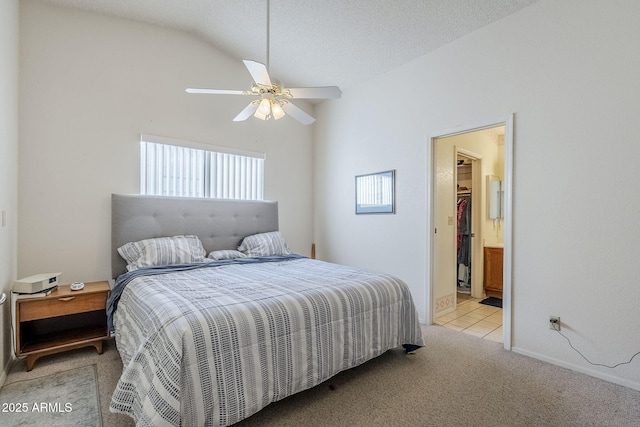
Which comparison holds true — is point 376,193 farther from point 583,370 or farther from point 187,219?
point 583,370

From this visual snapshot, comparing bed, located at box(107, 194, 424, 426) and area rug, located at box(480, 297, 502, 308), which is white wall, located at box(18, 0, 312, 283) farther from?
area rug, located at box(480, 297, 502, 308)

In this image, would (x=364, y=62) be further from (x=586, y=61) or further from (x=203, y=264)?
(x=203, y=264)

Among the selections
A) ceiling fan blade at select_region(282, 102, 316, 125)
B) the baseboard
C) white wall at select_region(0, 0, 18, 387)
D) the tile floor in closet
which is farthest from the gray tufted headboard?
the baseboard

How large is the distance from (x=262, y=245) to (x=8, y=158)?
2321 millimetres

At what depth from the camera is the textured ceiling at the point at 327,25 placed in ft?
8.86

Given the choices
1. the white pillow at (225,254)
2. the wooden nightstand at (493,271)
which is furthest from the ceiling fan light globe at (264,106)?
the wooden nightstand at (493,271)

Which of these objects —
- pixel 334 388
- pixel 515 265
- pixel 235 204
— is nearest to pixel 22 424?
pixel 334 388

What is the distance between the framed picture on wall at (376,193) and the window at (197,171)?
1.37 metres

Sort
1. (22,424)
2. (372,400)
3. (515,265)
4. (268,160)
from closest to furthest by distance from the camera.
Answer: (22,424), (372,400), (515,265), (268,160)

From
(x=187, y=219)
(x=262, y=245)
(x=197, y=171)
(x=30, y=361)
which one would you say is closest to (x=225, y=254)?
(x=262, y=245)

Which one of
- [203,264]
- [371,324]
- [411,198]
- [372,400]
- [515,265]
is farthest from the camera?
[411,198]

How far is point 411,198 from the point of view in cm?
346

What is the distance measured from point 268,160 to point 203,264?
1.84 metres

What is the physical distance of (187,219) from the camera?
3436 millimetres
